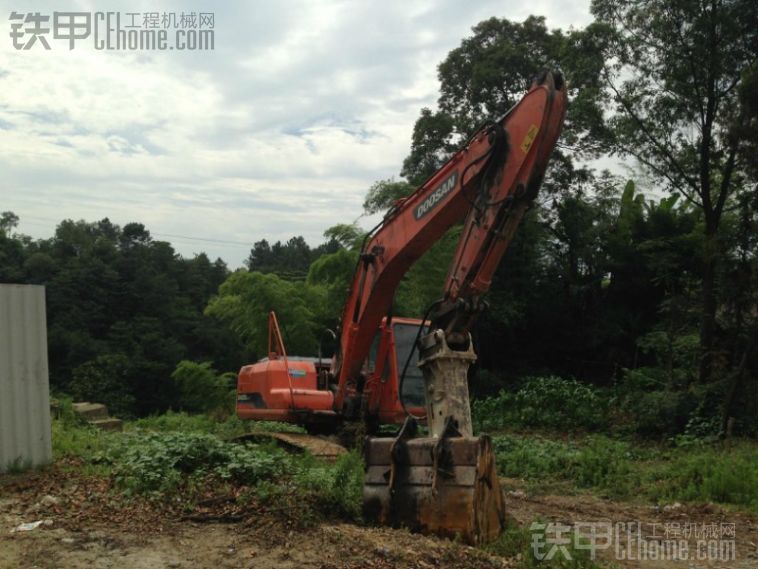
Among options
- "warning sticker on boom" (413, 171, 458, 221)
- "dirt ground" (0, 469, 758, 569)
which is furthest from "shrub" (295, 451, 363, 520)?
"warning sticker on boom" (413, 171, 458, 221)

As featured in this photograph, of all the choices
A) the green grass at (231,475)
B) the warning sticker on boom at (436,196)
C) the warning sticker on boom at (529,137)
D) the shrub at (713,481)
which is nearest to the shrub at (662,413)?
the shrub at (713,481)

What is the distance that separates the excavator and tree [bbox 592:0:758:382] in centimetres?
717

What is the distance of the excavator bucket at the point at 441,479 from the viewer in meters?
5.21

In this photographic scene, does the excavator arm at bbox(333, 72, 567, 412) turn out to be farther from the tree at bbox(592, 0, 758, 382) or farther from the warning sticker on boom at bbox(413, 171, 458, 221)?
the tree at bbox(592, 0, 758, 382)

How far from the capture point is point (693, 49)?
47.5 ft

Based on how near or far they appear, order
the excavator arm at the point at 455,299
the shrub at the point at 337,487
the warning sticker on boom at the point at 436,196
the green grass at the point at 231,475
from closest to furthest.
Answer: the excavator arm at the point at 455,299
the green grass at the point at 231,475
the shrub at the point at 337,487
the warning sticker on boom at the point at 436,196

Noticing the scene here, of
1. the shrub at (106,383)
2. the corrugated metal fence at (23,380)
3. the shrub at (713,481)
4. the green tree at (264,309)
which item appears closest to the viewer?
the corrugated metal fence at (23,380)

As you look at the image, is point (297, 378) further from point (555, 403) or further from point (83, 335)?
point (83, 335)

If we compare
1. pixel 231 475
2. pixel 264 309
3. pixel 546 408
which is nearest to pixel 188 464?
pixel 231 475

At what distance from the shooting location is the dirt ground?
449 cm

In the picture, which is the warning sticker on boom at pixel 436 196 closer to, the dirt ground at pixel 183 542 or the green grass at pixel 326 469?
the green grass at pixel 326 469

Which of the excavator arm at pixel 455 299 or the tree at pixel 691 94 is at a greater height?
the tree at pixel 691 94

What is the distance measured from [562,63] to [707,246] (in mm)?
5485

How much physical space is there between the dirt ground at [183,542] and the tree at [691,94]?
9.43m
